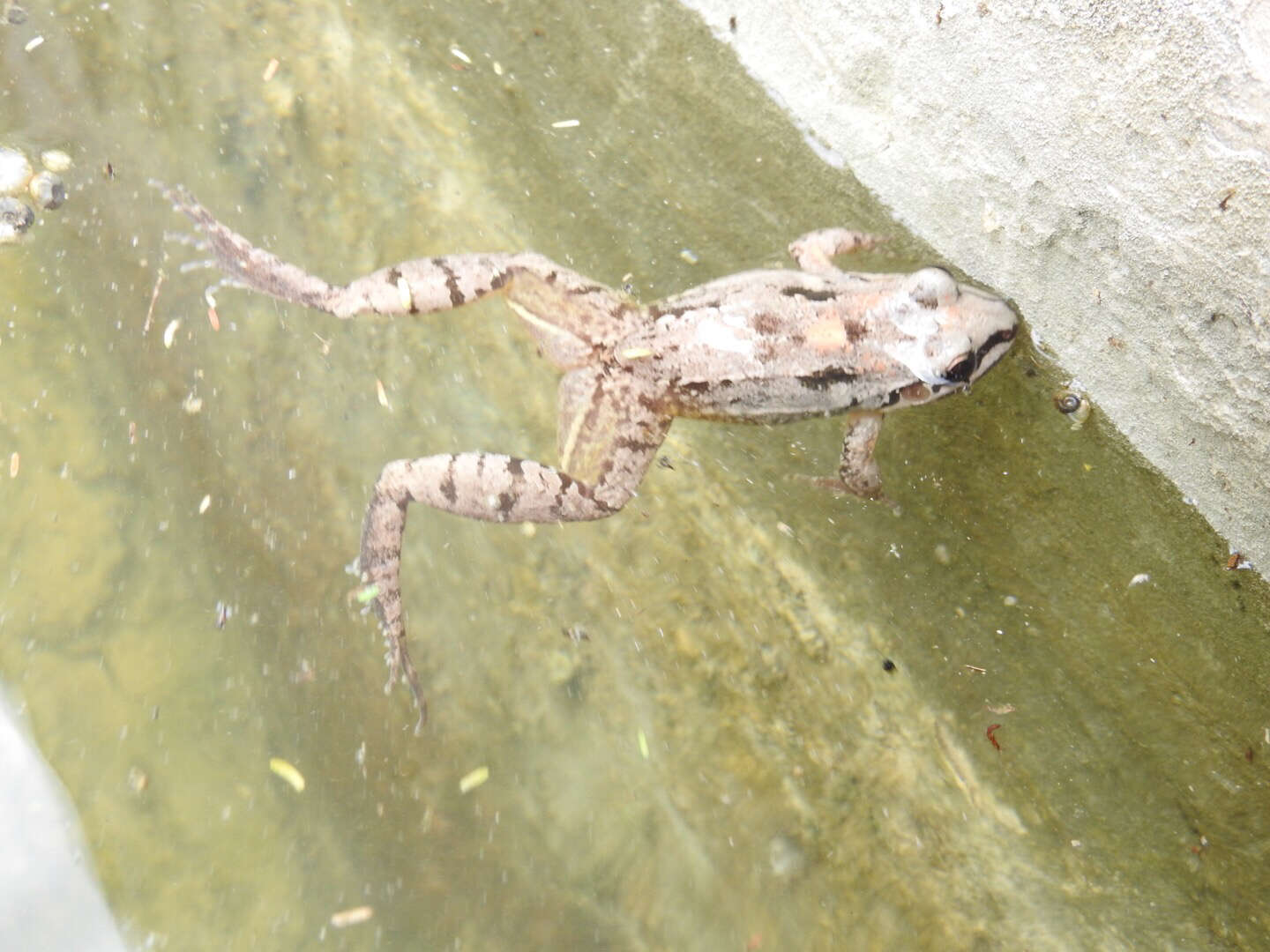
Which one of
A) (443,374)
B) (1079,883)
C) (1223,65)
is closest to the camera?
(1223,65)

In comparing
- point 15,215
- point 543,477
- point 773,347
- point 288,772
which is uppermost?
point 773,347

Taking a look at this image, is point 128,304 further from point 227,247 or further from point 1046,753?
point 1046,753

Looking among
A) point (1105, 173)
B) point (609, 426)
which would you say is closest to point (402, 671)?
point (609, 426)

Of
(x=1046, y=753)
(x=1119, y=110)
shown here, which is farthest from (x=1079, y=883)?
(x=1119, y=110)

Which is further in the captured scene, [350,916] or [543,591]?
[543,591]

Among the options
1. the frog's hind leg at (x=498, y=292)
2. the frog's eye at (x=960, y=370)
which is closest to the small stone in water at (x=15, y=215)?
the frog's hind leg at (x=498, y=292)

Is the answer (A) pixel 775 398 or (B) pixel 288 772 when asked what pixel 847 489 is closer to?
(A) pixel 775 398

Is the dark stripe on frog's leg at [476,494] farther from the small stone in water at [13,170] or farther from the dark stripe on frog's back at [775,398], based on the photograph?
the small stone in water at [13,170]
